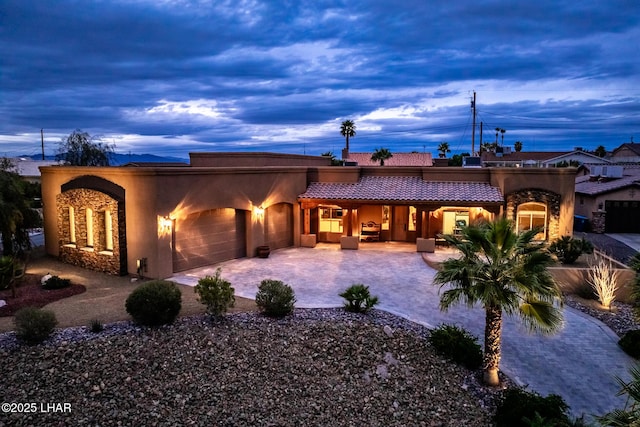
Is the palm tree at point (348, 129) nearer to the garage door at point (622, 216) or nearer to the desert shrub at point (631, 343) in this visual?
the garage door at point (622, 216)

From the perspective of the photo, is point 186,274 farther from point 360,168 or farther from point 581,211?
point 581,211

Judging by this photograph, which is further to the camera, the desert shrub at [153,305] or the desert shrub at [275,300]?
the desert shrub at [275,300]

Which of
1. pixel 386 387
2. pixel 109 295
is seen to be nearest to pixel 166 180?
pixel 109 295

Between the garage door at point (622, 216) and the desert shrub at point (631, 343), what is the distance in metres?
22.5

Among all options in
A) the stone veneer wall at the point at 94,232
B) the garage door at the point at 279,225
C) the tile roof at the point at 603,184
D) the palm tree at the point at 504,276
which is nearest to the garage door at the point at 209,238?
the garage door at the point at 279,225

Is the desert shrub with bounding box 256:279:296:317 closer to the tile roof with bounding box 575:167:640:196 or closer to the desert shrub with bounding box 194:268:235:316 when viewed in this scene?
the desert shrub with bounding box 194:268:235:316

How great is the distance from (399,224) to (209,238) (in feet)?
39.1

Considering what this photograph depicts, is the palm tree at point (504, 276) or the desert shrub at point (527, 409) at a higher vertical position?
the palm tree at point (504, 276)

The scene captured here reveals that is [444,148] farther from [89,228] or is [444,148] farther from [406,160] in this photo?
[89,228]

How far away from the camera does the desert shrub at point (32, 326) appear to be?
36.8ft

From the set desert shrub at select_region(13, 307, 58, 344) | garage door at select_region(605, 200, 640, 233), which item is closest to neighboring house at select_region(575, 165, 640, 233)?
garage door at select_region(605, 200, 640, 233)

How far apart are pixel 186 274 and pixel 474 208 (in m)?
16.0

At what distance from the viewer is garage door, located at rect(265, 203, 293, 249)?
24.5 metres

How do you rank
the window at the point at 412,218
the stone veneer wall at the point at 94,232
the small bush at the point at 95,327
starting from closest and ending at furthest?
the small bush at the point at 95,327
the stone veneer wall at the point at 94,232
the window at the point at 412,218
